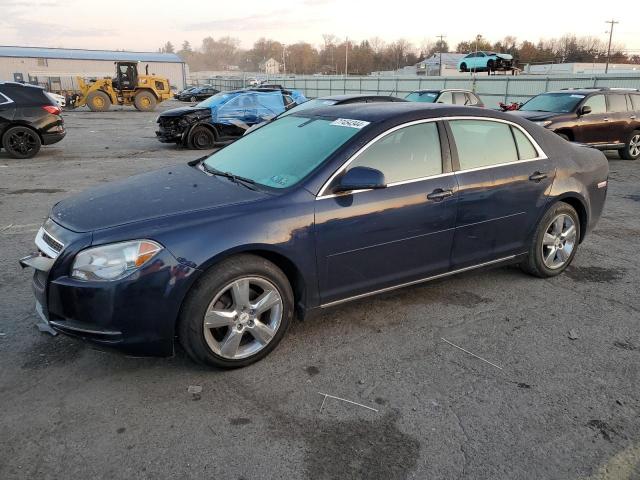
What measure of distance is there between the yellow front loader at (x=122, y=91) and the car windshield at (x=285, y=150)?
1215 inches

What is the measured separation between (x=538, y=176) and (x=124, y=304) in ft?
11.3

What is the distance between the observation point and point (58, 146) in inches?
596

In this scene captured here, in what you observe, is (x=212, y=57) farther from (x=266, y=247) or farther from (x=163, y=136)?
(x=266, y=247)

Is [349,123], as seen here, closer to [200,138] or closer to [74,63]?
[200,138]

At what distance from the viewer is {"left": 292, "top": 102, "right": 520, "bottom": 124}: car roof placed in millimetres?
3887

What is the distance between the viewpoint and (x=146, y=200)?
3.42m

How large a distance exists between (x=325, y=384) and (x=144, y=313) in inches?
45.1

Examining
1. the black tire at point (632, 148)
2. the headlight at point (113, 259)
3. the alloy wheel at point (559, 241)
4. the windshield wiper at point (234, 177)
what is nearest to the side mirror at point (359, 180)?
the windshield wiper at point (234, 177)

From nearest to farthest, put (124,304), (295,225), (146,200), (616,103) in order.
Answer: (124,304) < (295,225) < (146,200) < (616,103)

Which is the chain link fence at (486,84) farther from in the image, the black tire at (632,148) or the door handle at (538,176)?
the door handle at (538,176)

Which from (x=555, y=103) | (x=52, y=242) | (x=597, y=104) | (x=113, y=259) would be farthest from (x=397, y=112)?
(x=597, y=104)

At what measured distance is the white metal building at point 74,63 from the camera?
202 ft

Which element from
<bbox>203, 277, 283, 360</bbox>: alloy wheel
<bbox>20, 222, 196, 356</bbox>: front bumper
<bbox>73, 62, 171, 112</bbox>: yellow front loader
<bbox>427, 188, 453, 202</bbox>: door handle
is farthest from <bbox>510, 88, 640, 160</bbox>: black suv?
<bbox>73, 62, 171, 112</bbox>: yellow front loader

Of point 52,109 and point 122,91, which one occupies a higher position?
point 122,91
